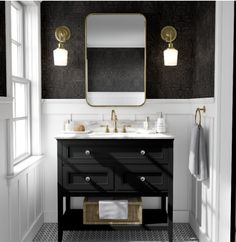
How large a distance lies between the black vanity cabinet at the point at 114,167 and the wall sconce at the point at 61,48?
0.85m

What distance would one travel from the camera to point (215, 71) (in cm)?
304

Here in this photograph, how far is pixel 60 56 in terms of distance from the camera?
3752mm

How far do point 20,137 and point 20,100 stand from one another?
1.13 ft

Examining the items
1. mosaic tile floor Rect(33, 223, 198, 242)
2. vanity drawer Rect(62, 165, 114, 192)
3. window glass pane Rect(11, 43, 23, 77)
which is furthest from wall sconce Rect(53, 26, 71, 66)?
mosaic tile floor Rect(33, 223, 198, 242)

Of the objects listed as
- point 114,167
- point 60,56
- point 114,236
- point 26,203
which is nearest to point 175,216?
point 114,236

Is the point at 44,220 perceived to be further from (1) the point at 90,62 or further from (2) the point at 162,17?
(2) the point at 162,17

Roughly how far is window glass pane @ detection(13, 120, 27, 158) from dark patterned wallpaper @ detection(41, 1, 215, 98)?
470mm

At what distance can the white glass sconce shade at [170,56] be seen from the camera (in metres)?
3.76

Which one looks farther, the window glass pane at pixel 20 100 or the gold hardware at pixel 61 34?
the gold hardware at pixel 61 34

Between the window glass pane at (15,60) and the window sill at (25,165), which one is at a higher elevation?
the window glass pane at (15,60)

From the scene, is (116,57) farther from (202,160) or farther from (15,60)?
(202,160)

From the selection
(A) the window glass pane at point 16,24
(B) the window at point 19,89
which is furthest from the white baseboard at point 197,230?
(A) the window glass pane at point 16,24

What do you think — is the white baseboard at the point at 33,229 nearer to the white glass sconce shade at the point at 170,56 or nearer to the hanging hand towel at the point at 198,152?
the hanging hand towel at the point at 198,152

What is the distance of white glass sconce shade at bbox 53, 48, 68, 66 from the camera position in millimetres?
3748
